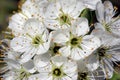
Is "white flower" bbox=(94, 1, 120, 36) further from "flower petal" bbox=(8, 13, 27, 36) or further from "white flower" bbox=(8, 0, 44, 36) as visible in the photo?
"flower petal" bbox=(8, 13, 27, 36)

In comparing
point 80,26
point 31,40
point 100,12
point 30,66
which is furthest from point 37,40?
point 100,12

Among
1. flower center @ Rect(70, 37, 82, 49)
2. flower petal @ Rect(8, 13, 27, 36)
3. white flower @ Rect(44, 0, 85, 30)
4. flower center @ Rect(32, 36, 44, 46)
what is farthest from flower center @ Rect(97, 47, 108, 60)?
flower petal @ Rect(8, 13, 27, 36)

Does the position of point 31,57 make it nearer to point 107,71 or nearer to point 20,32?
point 20,32

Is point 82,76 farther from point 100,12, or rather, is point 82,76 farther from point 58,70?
point 100,12

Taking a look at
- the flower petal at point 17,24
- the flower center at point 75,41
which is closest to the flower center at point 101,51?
the flower center at point 75,41

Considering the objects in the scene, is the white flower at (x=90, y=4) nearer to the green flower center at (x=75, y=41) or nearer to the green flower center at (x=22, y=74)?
the green flower center at (x=75, y=41)
